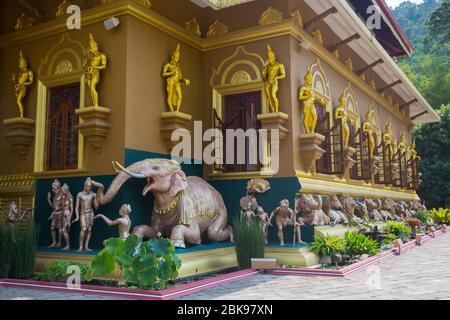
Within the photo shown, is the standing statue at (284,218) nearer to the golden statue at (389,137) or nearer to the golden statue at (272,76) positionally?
the golden statue at (272,76)

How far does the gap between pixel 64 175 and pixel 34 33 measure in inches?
117

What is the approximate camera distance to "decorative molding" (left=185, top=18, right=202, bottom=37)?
32.7 ft

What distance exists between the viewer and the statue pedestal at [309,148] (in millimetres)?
9516

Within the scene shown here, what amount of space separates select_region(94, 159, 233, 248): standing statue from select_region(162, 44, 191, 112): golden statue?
130 centimetres

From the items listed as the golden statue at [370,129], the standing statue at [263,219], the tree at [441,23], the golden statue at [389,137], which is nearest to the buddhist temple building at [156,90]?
the standing statue at [263,219]

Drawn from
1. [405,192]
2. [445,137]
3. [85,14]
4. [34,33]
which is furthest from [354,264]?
[445,137]

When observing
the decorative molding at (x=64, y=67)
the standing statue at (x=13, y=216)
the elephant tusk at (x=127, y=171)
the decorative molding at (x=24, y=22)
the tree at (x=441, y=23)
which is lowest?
the standing statue at (x=13, y=216)

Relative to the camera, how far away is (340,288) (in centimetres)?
650

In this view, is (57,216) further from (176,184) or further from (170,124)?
(170,124)

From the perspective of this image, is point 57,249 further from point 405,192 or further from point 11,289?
point 405,192

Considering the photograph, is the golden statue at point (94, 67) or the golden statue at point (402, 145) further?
the golden statue at point (402, 145)

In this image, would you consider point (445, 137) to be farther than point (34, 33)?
Yes

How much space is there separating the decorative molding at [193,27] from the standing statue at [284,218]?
3.99 m

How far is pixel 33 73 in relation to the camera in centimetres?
943
